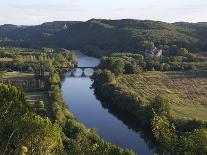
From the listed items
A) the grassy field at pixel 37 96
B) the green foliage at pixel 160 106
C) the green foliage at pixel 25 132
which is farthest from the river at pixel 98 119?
the green foliage at pixel 25 132

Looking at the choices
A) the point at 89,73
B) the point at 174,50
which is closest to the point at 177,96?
the point at 89,73

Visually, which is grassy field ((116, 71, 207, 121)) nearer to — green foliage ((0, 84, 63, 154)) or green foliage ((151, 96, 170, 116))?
green foliage ((151, 96, 170, 116))

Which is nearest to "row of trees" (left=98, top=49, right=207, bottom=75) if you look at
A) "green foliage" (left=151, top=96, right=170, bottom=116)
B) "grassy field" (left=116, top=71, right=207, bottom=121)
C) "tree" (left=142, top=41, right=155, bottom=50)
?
"grassy field" (left=116, top=71, right=207, bottom=121)

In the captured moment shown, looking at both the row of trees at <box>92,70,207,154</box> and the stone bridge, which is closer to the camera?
the row of trees at <box>92,70,207,154</box>

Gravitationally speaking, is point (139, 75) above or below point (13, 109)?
below

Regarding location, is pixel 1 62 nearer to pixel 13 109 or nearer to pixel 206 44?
pixel 206 44

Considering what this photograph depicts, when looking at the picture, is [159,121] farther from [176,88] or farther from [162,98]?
[176,88]

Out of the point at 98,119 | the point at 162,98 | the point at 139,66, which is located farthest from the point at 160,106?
the point at 139,66
